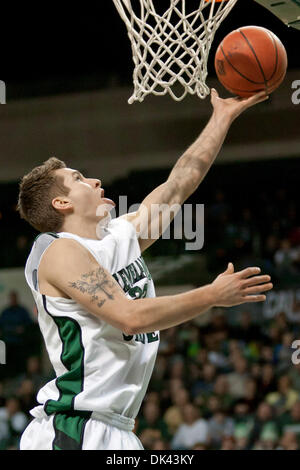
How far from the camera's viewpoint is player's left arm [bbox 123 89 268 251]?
3250 millimetres

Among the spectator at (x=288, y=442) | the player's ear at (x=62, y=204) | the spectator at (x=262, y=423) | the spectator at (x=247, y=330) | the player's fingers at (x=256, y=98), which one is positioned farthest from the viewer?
the spectator at (x=247, y=330)

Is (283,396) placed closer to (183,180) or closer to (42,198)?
(183,180)

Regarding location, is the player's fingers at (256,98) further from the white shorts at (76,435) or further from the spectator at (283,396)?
the spectator at (283,396)

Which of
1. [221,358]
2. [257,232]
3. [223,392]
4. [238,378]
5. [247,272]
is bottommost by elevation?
[223,392]

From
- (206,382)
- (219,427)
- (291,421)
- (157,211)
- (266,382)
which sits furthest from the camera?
(206,382)

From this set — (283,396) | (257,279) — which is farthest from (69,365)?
(283,396)

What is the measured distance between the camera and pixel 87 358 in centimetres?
270

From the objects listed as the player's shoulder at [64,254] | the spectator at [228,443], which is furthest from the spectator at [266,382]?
the player's shoulder at [64,254]

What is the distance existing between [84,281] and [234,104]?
1254 mm

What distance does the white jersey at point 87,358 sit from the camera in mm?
2691

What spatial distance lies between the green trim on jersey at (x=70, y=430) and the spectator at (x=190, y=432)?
4446 millimetres

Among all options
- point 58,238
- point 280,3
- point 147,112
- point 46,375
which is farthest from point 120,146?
point 58,238

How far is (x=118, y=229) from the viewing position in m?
3.08

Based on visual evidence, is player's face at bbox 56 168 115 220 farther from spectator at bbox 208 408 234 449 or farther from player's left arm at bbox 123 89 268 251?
spectator at bbox 208 408 234 449
